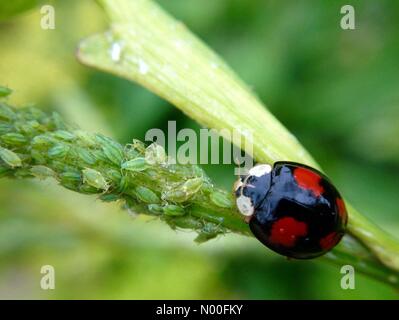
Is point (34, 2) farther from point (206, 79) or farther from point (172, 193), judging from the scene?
point (172, 193)

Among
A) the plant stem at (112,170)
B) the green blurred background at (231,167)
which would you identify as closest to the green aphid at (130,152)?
the plant stem at (112,170)

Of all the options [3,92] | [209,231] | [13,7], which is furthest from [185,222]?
[13,7]

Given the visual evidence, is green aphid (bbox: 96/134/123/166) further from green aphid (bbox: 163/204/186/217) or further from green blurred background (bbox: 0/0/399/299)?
green blurred background (bbox: 0/0/399/299)

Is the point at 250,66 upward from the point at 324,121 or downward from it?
upward

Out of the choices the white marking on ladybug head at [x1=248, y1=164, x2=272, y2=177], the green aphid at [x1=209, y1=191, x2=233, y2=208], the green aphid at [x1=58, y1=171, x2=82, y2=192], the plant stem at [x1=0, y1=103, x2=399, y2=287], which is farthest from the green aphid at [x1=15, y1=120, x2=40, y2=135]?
the white marking on ladybug head at [x1=248, y1=164, x2=272, y2=177]

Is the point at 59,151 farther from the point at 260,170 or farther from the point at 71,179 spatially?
the point at 260,170
